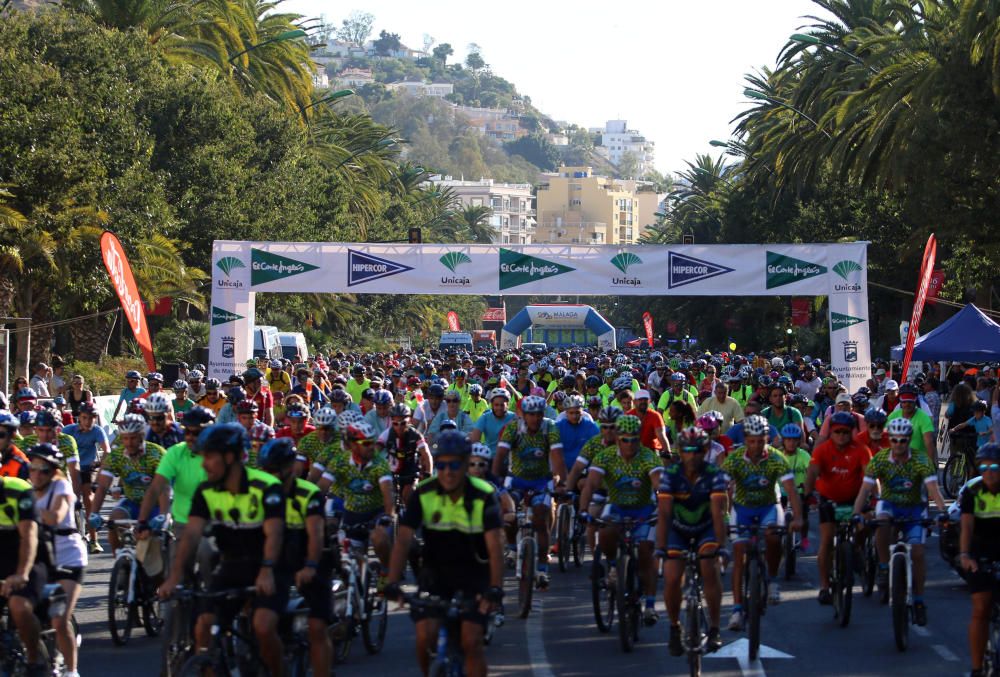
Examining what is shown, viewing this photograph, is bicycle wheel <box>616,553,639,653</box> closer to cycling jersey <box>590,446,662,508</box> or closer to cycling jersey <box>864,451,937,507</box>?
cycling jersey <box>590,446,662,508</box>

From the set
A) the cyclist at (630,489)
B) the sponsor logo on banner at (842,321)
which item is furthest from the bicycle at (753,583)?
the sponsor logo on banner at (842,321)

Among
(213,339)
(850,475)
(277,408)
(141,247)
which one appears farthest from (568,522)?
(141,247)

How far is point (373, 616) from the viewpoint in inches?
463

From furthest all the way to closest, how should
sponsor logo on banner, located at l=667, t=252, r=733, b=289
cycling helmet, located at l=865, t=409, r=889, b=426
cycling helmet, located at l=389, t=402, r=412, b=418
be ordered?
sponsor logo on banner, located at l=667, t=252, r=733, b=289, cycling helmet, located at l=865, t=409, r=889, b=426, cycling helmet, located at l=389, t=402, r=412, b=418

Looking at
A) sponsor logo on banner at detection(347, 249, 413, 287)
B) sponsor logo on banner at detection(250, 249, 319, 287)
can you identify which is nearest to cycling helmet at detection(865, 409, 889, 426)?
sponsor logo on banner at detection(347, 249, 413, 287)

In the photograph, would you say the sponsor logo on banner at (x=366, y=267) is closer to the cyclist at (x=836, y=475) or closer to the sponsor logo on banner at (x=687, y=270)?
the sponsor logo on banner at (x=687, y=270)

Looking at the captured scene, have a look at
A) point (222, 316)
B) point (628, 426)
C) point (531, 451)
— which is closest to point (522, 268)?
point (222, 316)

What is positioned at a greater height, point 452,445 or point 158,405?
point 158,405

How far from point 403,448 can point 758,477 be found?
3.54 m

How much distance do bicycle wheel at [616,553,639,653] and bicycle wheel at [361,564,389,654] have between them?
175 cm

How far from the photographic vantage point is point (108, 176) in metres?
35.7

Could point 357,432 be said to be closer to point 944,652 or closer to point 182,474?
point 182,474

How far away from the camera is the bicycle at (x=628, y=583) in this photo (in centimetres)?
1091

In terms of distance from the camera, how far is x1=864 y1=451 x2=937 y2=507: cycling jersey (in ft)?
38.1
